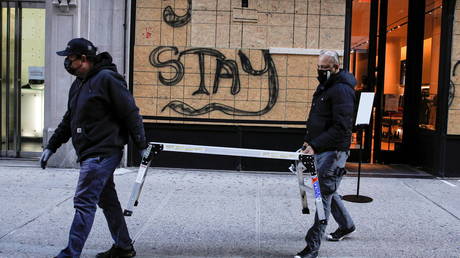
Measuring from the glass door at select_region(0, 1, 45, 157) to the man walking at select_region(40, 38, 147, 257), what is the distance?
219 inches

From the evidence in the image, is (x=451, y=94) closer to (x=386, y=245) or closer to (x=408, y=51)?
(x=408, y=51)

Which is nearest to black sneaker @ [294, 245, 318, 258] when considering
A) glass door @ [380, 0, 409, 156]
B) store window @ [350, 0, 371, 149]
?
store window @ [350, 0, 371, 149]

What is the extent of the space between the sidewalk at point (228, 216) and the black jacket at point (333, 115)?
1122mm

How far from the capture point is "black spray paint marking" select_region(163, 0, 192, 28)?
908cm

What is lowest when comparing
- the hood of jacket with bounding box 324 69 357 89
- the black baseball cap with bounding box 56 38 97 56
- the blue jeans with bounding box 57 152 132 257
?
the blue jeans with bounding box 57 152 132 257

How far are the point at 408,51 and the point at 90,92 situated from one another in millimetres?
7428

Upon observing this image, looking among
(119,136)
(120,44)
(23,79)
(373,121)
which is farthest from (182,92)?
(119,136)

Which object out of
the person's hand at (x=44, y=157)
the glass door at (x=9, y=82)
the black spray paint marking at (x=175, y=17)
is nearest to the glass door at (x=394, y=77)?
the black spray paint marking at (x=175, y=17)

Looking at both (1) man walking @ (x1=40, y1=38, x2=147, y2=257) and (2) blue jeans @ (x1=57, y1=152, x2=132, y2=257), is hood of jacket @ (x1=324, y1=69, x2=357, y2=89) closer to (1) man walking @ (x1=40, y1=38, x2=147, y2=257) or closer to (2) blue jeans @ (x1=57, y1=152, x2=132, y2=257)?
(1) man walking @ (x1=40, y1=38, x2=147, y2=257)

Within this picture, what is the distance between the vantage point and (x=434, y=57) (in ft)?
30.8

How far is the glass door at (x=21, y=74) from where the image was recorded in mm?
9602

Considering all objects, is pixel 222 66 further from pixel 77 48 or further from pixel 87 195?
pixel 87 195

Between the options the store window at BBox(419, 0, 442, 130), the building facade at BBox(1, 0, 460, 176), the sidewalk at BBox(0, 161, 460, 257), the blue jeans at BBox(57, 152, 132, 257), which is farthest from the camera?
the store window at BBox(419, 0, 442, 130)

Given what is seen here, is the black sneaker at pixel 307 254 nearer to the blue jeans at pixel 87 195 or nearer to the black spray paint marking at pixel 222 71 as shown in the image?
the blue jeans at pixel 87 195
